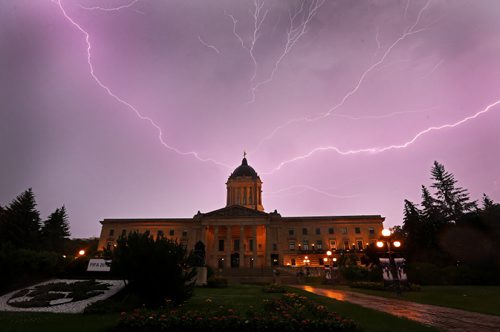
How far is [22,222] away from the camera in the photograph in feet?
184

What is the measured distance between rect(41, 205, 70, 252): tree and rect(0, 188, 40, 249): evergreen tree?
6881 mm

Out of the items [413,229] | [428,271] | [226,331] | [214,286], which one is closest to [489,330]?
[226,331]

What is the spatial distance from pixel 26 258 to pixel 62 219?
2333 inches

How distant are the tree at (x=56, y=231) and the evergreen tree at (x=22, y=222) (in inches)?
271

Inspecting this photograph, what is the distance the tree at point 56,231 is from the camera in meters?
66.4

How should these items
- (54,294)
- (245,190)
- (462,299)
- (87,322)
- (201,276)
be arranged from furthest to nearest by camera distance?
(245,190), (201,276), (462,299), (54,294), (87,322)

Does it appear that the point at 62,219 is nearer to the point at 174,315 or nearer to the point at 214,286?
the point at 214,286

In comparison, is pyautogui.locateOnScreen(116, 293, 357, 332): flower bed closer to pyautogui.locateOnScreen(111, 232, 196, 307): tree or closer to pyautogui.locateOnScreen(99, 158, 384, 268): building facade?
pyautogui.locateOnScreen(111, 232, 196, 307): tree

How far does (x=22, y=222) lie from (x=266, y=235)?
48.8m

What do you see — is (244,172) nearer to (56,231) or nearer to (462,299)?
(56,231)

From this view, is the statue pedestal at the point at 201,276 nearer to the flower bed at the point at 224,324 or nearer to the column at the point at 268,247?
the flower bed at the point at 224,324

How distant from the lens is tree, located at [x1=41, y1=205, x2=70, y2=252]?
66.4 meters

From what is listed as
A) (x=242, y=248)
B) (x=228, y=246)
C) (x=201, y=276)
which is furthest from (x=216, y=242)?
(x=201, y=276)

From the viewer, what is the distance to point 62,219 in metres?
72.8
